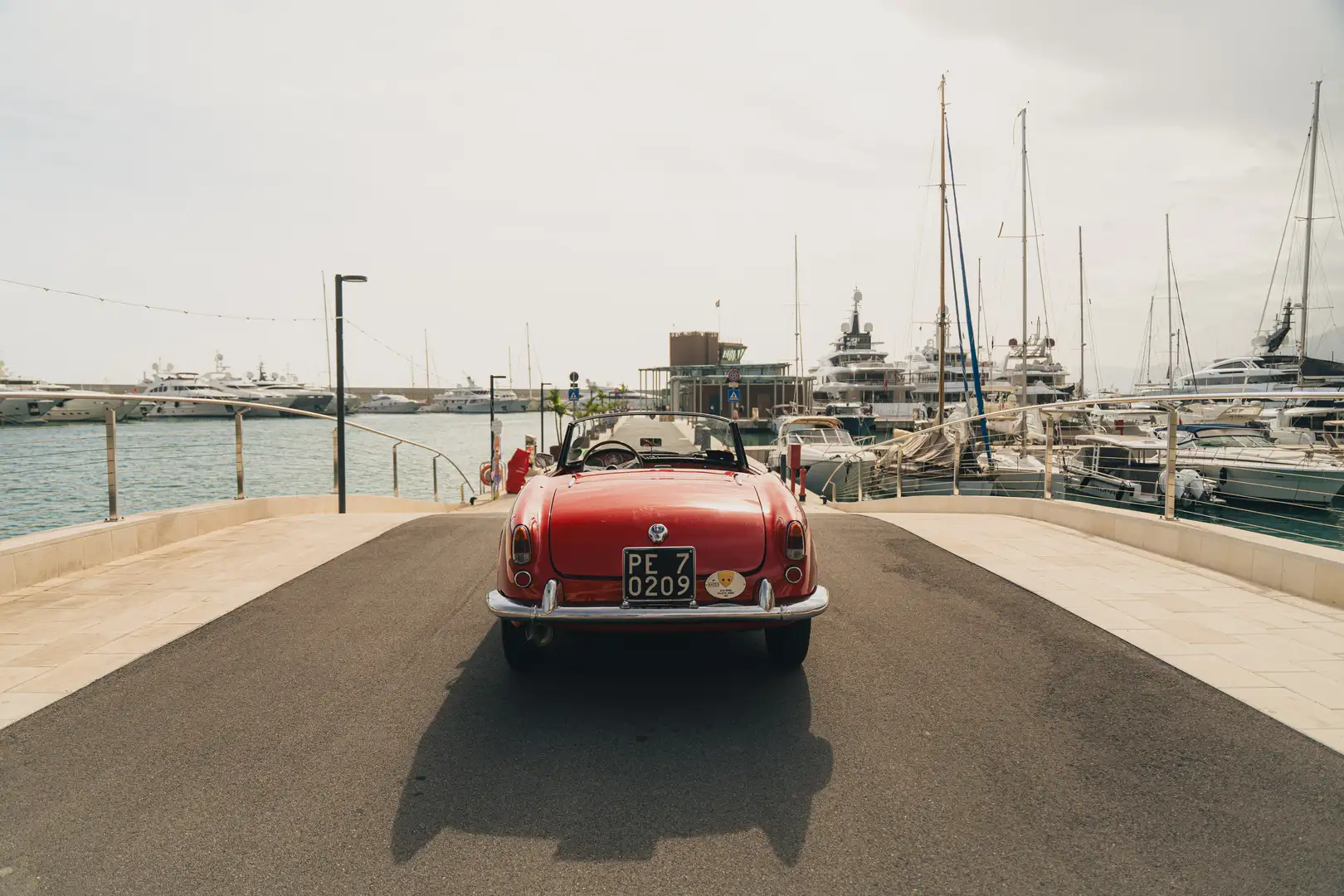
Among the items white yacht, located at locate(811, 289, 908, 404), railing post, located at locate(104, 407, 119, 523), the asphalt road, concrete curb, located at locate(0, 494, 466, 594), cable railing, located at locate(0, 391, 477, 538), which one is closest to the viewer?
the asphalt road

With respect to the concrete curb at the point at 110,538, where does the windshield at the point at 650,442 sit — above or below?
above

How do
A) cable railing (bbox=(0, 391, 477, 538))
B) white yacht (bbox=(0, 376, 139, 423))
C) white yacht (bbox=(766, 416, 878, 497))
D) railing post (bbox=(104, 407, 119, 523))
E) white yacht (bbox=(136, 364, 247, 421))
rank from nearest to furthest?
1. white yacht (bbox=(0, 376, 139, 423))
2. railing post (bbox=(104, 407, 119, 523))
3. cable railing (bbox=(0, 391, 477, 538))
4. white yacht (bbox=(766, 416, 878, 497))
5. white yacht (bbox=(136, 364, 247, 421))

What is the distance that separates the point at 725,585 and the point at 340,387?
9366mm

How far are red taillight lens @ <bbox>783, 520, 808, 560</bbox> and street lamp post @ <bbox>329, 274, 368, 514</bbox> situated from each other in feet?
28.2

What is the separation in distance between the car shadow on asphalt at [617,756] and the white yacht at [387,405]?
129 m

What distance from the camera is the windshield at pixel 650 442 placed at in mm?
4977

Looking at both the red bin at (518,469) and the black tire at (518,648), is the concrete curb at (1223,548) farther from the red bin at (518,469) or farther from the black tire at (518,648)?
the red bin at (518,469)

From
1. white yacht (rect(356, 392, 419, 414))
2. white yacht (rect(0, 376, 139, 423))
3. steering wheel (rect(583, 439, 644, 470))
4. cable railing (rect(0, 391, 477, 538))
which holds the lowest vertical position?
cable railing (rect(0, 391, 477, 538))

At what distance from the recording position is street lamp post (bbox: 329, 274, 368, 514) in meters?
10.9

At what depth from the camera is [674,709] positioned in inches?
145

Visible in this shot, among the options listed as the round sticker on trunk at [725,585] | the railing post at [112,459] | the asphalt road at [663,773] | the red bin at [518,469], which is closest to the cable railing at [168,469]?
the railing post at [112,459]

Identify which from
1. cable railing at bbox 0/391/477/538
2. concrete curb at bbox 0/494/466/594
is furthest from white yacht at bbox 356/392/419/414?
concrete curb at bbox 0/494/466/594

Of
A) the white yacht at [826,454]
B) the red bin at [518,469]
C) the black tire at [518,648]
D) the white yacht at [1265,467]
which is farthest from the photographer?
the white yacht at [826,454]

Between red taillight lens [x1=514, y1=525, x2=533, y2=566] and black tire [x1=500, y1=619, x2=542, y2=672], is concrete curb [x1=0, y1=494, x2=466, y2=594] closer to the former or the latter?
black tire [x1=500, y1=619, x2=542, y2=672]
